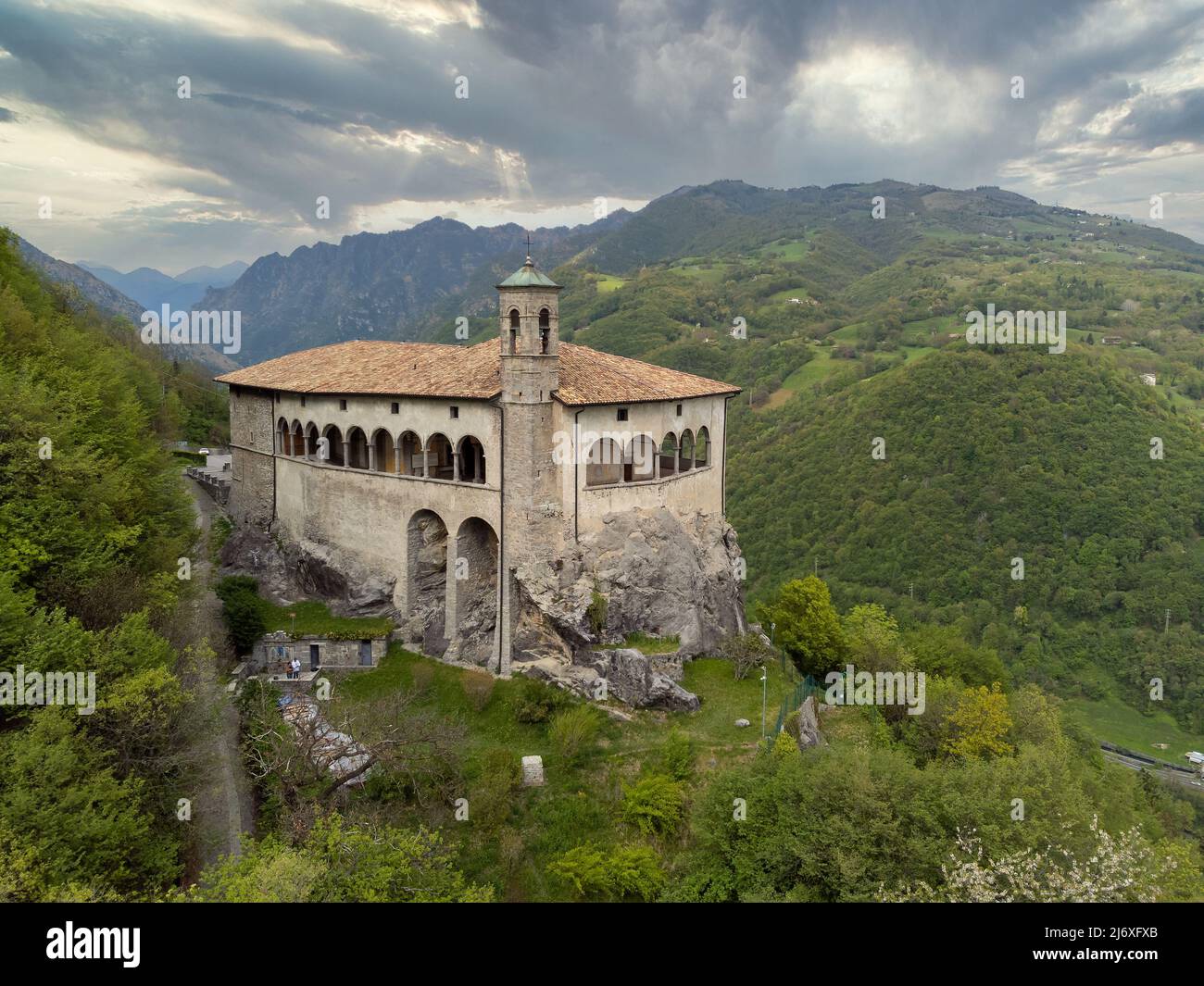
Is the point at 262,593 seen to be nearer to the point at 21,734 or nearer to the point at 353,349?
the point at 353,349

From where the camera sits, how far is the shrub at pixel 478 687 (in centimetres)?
3034

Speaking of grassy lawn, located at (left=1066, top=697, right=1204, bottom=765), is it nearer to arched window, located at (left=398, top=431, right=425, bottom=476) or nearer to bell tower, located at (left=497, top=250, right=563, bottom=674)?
→ bell tower, located at (left=497, top=250, right=563, bottom=674)

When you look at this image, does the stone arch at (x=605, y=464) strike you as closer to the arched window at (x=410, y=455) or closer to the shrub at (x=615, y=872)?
the arched window at (x=410, y=455)

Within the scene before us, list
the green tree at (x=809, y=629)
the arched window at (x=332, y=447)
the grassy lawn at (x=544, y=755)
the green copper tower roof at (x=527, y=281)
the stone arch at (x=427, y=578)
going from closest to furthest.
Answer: the grassy lawn at (x=544, y=755)
the green copper tower roof at (x=527, y=281)
the green tree at (x=809, y=629)
the stone arch at (x=427, y=578)
the arched window at (x=332, y=447)

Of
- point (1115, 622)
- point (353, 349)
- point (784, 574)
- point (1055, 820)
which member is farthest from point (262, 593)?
point (1115, 622)

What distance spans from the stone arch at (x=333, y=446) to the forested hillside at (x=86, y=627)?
815 centimetres

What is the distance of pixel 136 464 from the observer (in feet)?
96.4

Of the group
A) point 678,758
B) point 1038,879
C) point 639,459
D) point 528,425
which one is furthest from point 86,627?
point 1038,879

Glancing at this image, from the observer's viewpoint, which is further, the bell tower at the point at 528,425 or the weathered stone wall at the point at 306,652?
the weathered stone wall at the point at 306,652

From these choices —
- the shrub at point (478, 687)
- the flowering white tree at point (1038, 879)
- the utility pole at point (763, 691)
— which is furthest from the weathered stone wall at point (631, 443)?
the flowering white tree at point (1038, 879)

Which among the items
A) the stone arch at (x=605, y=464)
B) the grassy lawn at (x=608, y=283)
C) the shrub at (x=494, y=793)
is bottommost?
the shrub at (x=494, y=793)

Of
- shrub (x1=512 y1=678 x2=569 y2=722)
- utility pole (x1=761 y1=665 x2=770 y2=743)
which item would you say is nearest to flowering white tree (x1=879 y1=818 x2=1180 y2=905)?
utility pole (x1=761 y1=665 x2=770 y2=743)

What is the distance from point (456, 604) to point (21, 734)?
1744 cm

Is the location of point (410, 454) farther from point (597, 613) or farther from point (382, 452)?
point (597, 613)
